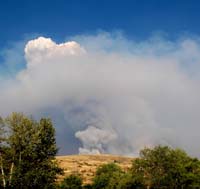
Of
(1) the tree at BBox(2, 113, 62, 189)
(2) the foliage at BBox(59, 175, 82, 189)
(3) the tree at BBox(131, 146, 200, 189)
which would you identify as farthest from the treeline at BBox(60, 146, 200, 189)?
(1) the tree at BBox(2, 113, 62, 189)

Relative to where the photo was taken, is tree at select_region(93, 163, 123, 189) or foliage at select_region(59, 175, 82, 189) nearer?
tree at select_region(93, 163, 123, 189)

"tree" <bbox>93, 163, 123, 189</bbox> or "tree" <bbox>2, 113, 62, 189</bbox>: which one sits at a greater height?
"tree" <bbox>93, 163, 123, 189</bbox>

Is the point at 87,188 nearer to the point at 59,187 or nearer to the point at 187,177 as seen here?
the point at 59,187

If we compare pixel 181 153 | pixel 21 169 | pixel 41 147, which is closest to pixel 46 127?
pixel 41 147

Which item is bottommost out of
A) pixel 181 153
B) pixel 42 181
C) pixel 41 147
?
pixel 42 181

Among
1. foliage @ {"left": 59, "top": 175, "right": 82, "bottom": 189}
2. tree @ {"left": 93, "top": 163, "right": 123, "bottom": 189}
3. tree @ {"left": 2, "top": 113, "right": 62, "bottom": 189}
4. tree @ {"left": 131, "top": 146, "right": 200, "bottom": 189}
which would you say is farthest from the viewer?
foliage @ {"left": 59, "top": 175, "right": 82, "bottom": 189}

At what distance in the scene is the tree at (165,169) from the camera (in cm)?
12756

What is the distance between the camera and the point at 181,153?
135 meters

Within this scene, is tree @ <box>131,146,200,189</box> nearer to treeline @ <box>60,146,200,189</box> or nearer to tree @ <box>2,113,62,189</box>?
treeline @ <box>60,146,200,189</box>

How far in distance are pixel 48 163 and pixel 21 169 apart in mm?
4961

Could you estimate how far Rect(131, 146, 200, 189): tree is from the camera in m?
128

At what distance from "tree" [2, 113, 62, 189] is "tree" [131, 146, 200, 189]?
59.2 metres

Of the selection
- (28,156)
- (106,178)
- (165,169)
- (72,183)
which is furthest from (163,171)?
(28,156)

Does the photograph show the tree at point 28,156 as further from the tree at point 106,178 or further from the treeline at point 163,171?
the tree at point 106,178
